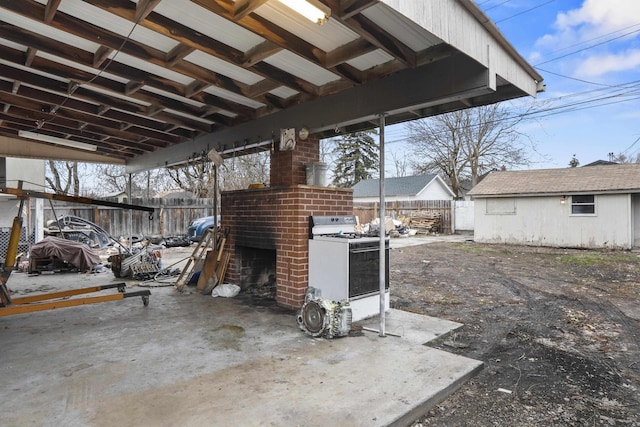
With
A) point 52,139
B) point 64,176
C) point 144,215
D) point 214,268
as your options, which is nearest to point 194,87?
point 214,268

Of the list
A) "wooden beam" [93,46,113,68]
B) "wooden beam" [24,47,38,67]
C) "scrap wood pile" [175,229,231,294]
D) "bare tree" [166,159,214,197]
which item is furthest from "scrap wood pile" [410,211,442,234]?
"wooden beam" [24,47,38,67]

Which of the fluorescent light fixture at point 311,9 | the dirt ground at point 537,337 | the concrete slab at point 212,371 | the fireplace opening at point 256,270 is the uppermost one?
the fluorescent light fixture at point 311,9

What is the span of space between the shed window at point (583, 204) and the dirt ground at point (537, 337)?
4.71 m

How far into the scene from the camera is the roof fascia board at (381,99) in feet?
10.7

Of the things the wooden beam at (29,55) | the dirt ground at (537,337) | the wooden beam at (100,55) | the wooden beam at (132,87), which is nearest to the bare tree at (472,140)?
the dirt ground at (537,337)

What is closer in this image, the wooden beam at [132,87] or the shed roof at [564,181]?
the wooden beam at [132,87]

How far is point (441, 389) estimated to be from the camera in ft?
8.66

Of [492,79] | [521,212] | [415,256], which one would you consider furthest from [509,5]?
[492,79]

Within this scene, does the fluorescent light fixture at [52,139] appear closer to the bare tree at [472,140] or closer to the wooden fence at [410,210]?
the wooden fence at [410,210]

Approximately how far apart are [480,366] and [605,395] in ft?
2.79

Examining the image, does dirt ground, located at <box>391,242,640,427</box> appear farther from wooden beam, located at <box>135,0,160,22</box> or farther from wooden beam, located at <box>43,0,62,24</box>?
wooden beam, located at <box>43,0,62,24</box>

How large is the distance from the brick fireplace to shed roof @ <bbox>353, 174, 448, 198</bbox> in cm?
1862

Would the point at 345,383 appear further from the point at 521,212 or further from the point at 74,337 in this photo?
the point at 521,212

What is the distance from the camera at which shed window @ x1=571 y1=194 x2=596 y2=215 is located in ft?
43.6
